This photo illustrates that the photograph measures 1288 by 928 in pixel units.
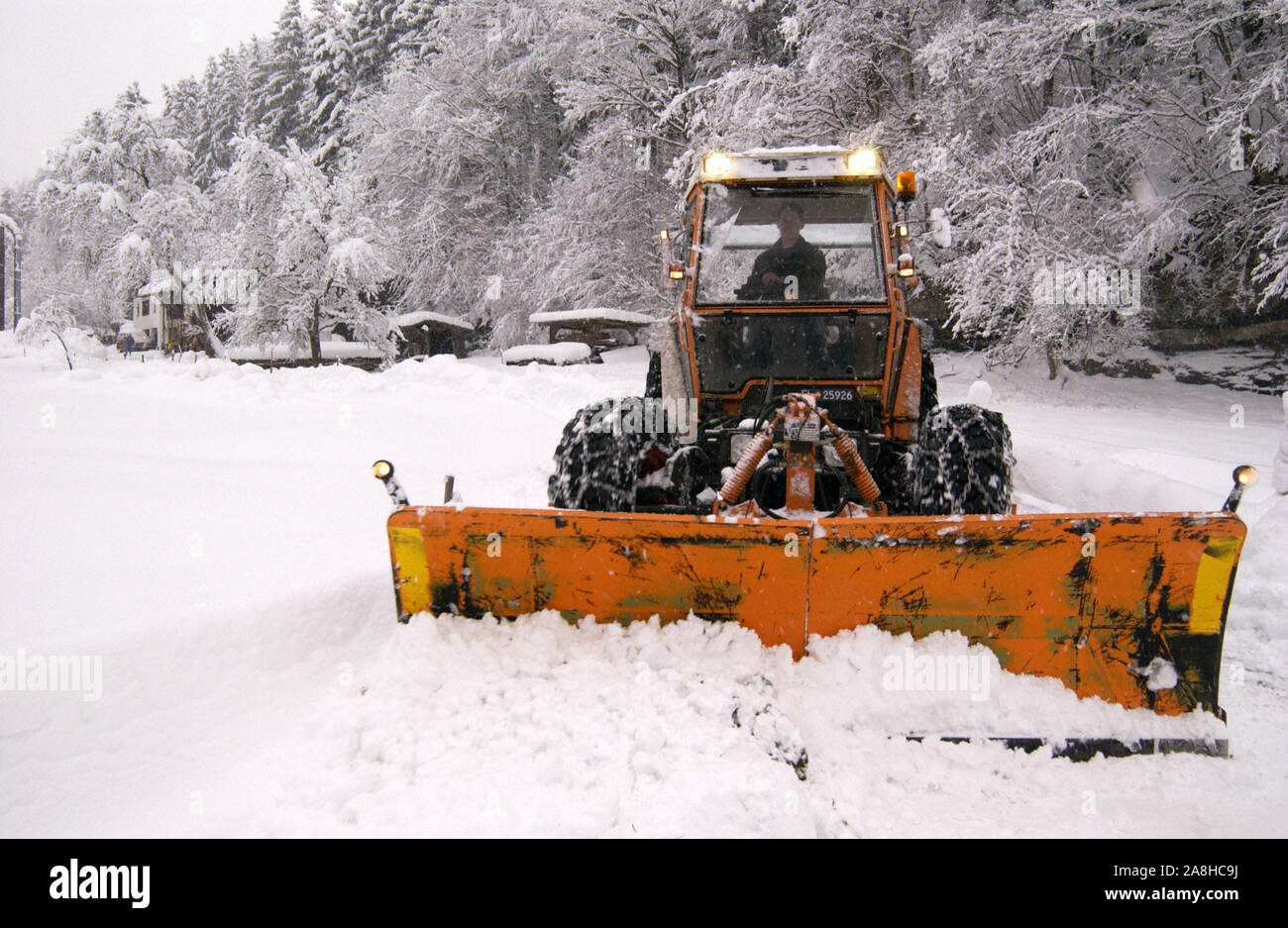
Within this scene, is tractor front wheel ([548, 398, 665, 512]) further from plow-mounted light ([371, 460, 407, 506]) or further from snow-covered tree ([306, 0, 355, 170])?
snow-covered tree ([306, 0, 355, 170])

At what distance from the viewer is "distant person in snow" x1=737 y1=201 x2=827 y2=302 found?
4391 millimetres

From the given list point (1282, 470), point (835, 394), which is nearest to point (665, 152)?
point (835, 394)

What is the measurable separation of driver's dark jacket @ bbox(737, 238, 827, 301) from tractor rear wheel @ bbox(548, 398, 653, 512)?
3.55 ft

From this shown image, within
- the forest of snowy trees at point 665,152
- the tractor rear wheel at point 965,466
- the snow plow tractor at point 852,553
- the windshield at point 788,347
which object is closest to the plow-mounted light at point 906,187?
the snow plow tractor at point 852,553

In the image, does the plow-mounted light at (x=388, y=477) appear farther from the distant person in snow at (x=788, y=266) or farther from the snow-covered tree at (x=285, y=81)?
the snow-covered tree at (x=285, y=81)

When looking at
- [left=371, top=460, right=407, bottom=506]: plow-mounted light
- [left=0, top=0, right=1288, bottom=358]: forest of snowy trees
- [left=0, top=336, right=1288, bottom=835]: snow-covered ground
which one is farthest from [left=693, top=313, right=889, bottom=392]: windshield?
[left=0, top=0, right=1288, bottom=358]: forest of snowy trees

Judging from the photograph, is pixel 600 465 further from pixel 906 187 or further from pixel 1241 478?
pixel 1241 478

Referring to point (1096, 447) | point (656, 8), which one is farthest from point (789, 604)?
point (656, 8)

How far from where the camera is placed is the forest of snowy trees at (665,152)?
11.8m

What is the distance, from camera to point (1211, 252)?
12555 millimetres

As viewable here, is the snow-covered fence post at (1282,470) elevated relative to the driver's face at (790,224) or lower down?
lower down

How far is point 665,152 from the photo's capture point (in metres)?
19.0

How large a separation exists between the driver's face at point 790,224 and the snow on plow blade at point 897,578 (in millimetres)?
2161

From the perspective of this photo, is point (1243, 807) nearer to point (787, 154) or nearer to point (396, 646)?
point (396, 646)
